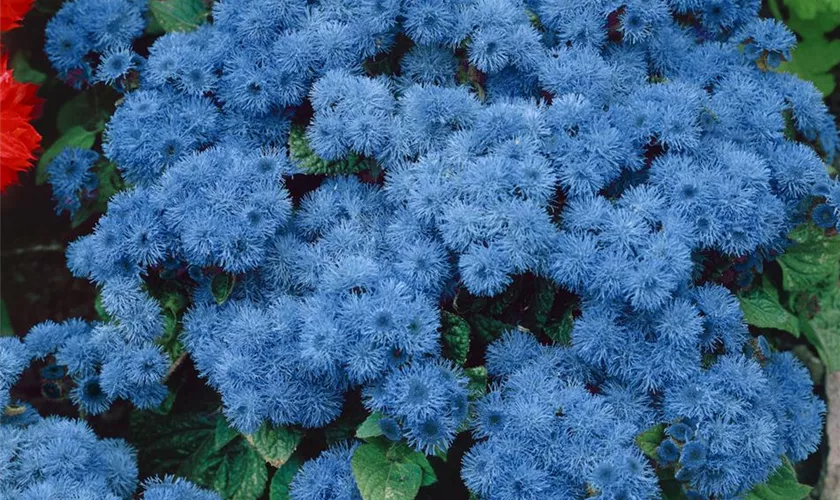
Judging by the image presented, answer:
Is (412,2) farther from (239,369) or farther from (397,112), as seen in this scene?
(239,369)

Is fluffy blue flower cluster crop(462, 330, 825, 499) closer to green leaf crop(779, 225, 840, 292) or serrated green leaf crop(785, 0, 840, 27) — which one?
green leaf crop(779, 225, 840, 292)

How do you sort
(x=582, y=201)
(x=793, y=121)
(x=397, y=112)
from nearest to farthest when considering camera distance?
(x=582, y=201), (x=397, y=112), (x=793, y=121)

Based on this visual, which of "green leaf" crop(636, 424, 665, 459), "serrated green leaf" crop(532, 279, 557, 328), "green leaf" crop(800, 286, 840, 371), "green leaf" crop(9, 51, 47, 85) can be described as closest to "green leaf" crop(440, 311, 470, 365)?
"serrated green leaf" crop(532, 279, 557, 328)

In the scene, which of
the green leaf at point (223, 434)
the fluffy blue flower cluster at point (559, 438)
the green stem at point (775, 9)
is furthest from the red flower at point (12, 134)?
the green stem at point (775, 9)

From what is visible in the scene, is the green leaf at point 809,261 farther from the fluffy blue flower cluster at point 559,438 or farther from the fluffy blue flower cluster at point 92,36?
the fluffy blue flower cluster at point 92,36

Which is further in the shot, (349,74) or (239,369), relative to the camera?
(349,74)

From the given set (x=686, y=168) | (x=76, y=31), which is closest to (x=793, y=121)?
(x=686, y=168)
